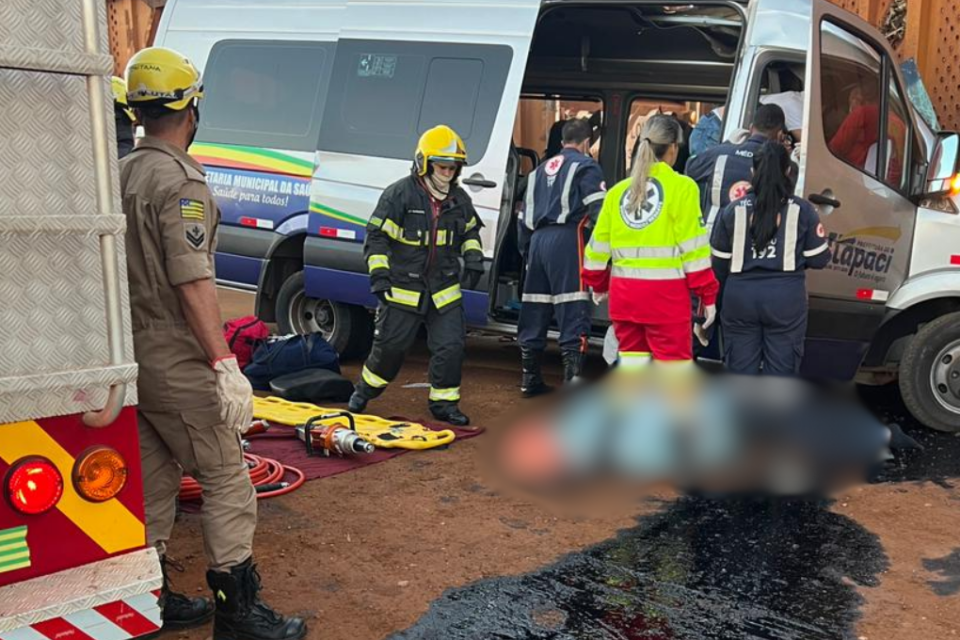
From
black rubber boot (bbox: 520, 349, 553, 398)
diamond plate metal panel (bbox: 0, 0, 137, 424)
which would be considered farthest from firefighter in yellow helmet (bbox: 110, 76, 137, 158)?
diamond plate metal panel (bbox: 0, 0, 137, 424)

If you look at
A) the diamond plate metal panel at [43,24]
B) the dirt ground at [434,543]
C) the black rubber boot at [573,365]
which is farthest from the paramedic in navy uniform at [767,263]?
the diamond plate metal panel at [43,24]

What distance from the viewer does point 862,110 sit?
20.7ft

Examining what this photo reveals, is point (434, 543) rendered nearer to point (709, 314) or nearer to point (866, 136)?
point (709, 314)

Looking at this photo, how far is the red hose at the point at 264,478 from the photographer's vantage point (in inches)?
193

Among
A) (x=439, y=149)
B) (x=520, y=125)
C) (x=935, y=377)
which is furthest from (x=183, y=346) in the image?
(x=520, y=125)

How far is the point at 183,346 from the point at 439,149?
10.1ft

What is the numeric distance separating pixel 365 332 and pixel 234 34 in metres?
2.50

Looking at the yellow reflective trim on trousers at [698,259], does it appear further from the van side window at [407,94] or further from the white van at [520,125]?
the van side window at [407,94]

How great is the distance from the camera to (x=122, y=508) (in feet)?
8.85

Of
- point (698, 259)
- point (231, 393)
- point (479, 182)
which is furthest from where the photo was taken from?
point (479, 182)

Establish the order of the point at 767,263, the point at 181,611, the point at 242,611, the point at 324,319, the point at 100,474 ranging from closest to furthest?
1. the point at 100,474
2. the point at 242,611
3. the point at 181,611
4. the point at 767,263
5. the point at 324,319

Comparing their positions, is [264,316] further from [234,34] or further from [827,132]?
[827,132]

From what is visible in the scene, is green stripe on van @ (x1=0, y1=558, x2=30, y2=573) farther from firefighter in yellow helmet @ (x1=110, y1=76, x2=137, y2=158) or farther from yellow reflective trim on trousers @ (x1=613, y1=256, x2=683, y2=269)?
yellow reflective trim on trousers @ (x1=613, y1=256, x2=683, y2=269)

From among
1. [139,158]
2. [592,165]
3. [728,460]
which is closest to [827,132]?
[592,165]
